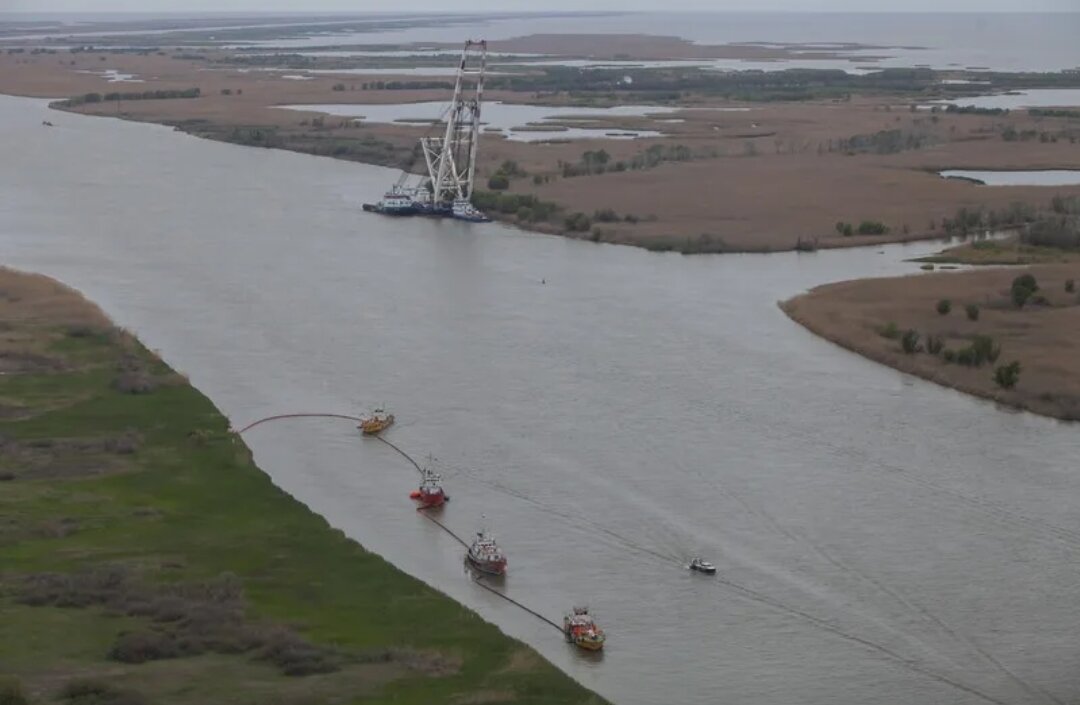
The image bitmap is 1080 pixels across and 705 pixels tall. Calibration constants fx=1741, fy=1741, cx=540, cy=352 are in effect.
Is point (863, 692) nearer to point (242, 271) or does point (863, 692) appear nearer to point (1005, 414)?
point (1005, 414)

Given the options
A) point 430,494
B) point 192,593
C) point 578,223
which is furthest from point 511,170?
point 192,593

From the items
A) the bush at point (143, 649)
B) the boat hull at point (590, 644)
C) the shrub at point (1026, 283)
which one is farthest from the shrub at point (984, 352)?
the bush at point (143, 649)

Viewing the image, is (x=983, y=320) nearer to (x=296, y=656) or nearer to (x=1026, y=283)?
(x=1026, y=283)

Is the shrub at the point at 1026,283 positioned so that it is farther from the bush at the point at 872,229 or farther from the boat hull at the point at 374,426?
the boat hull at the point at 374,426

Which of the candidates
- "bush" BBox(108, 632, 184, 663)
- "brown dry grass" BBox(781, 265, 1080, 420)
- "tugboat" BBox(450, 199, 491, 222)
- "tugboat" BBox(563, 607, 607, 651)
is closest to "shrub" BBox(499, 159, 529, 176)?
"tugboat" BBox(450, 199, 491, 222)

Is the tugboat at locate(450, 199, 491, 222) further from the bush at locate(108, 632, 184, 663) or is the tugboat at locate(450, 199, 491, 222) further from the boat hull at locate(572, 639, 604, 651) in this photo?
the bush at locate(108, 632, 184, 663)

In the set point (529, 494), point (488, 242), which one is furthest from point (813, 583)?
point (488, 242)
